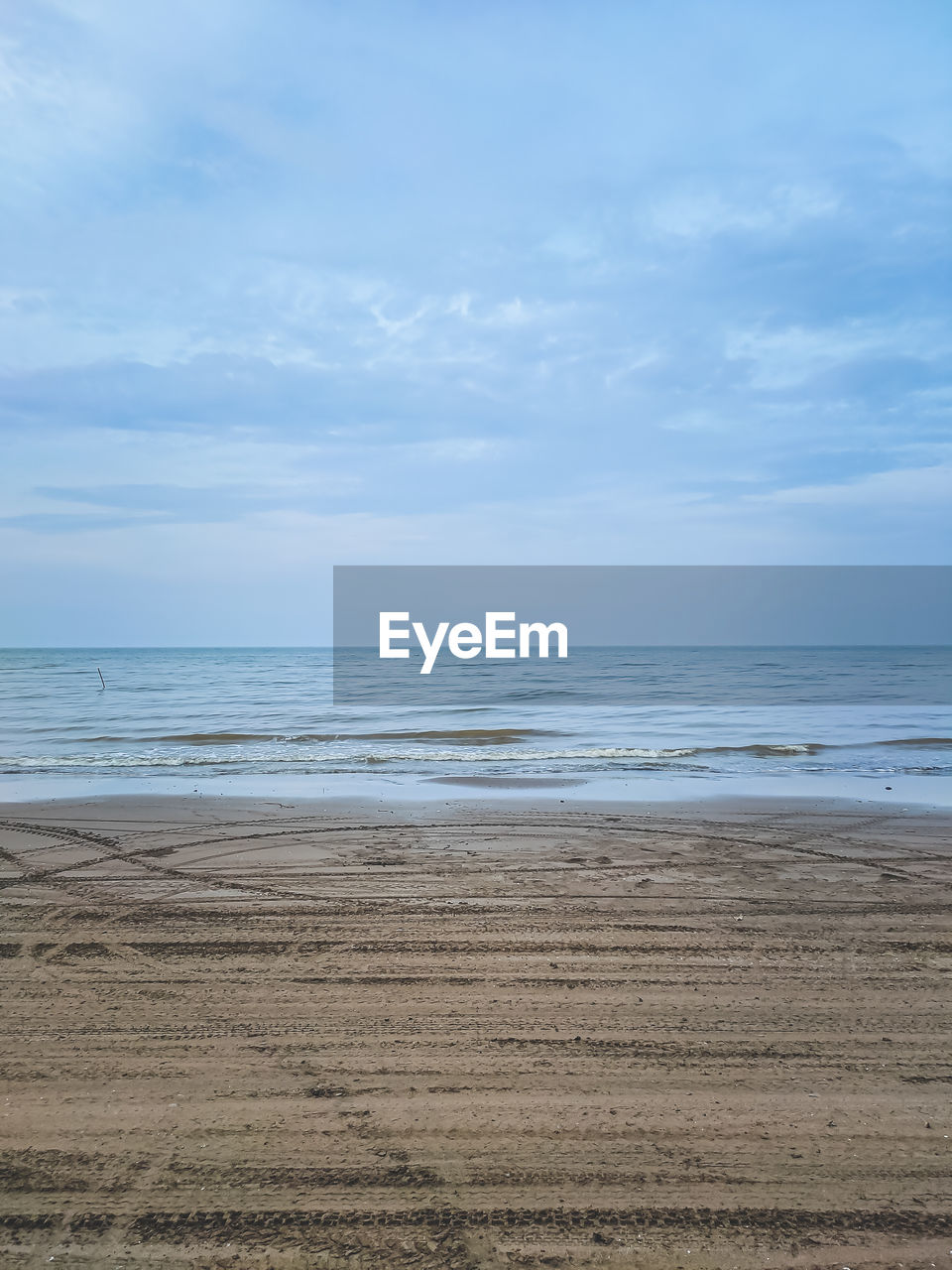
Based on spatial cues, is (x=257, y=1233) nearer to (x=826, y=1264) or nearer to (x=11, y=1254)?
(x=11, y=1254)

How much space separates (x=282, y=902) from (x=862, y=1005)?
3.89 m

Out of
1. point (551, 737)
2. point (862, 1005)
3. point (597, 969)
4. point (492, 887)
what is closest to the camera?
point (862, 1005)

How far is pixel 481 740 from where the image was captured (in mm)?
17453

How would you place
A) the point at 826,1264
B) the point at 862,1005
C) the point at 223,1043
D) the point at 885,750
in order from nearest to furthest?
1. the point at 826,1264
2. the point at 223,1043
3. the point at 862,1005
4. the point at 885,750

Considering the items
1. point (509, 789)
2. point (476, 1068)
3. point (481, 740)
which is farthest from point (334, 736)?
point (476, 1068)

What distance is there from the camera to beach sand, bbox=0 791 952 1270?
7.70 ft

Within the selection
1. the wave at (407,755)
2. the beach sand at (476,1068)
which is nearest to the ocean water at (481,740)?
the wave at (407,755)

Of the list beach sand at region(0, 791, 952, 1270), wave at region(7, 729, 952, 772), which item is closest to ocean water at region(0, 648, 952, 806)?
wave at region(7, 729, 952, 772)

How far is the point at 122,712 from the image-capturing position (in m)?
23.9

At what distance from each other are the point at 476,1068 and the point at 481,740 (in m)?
14.2

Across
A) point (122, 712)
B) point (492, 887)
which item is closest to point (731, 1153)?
point (492, 887)

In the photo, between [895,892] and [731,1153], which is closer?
[731,1153]

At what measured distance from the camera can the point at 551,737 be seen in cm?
1770

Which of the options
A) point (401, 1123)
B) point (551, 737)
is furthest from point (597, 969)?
point (551, 737)
